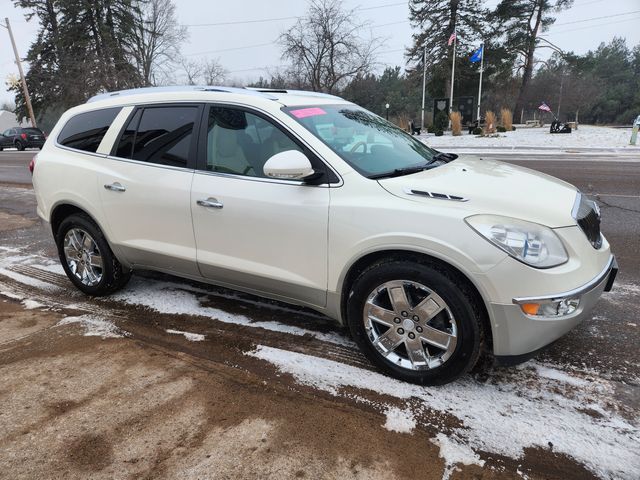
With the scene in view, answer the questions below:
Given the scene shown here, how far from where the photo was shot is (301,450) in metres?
2.28

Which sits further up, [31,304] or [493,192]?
[493,192]

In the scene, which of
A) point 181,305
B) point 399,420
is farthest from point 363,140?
point 181,305

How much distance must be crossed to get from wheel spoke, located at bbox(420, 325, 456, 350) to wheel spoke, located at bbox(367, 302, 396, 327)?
207mm

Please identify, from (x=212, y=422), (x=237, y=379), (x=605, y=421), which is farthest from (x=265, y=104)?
(x=605, y=421)

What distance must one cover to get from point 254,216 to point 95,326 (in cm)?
174

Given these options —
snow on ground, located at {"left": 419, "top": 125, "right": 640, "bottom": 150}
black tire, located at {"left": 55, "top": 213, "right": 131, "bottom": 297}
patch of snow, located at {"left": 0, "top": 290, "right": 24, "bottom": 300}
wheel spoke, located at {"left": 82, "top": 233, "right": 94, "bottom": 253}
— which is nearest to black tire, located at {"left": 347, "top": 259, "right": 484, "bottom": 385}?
black tire, located at {"left": 55, "top": 213, "right": 131, "bottom": 297}

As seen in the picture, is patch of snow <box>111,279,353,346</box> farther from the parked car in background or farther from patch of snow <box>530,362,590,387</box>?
the parked car in background

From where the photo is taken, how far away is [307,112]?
3.26 meters

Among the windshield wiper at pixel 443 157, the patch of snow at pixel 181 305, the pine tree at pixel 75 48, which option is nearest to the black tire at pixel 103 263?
the patch of snow at pixel 181 305

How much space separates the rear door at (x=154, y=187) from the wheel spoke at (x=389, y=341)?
1.57 m

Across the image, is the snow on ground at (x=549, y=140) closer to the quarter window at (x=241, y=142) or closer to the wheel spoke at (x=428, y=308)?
the quarter window at (x=241, y=142)

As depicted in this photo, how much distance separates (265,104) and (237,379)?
1864 mm

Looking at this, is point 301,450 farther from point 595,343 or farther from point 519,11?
point 519,11

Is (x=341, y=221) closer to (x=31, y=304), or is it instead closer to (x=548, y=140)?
(x=31, y=304)
